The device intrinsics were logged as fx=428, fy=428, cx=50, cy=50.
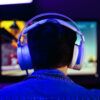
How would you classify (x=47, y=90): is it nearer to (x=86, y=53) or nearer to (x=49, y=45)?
(x=49, y=45)

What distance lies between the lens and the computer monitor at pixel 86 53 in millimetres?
3930

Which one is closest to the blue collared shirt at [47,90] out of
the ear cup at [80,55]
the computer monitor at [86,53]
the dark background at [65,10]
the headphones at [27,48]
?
the headphones at [27,48]

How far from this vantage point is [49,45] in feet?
3.08

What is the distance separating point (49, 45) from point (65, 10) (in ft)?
10.9

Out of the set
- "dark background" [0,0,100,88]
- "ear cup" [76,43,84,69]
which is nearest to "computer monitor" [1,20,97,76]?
"dark background" [0,0,100,88]

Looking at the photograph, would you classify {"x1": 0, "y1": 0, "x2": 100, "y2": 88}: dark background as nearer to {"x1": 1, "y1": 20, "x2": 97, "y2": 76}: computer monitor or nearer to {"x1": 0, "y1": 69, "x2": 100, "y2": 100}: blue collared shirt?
{"x1": 1, "y1": 20, "x2": 97, "y2": 76}: computer monitor

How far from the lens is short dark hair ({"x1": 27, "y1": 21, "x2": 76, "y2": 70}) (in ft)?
3.08

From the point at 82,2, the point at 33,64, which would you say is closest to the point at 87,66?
the point at 82,2

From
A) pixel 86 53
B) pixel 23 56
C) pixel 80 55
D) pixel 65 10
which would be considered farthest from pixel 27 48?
pixel 65 10

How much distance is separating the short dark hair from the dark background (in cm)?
309

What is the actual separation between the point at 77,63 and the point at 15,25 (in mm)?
2712

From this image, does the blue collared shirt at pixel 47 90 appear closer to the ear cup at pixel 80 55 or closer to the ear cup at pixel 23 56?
the ear cup at pixel 23 56

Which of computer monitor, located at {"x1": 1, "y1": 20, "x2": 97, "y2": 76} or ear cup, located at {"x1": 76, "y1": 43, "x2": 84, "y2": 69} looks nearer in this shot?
ear cup, located at {"x1": 76, "y1": 43, "x2": 84, "y2": 69}

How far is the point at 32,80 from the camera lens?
880 mm
